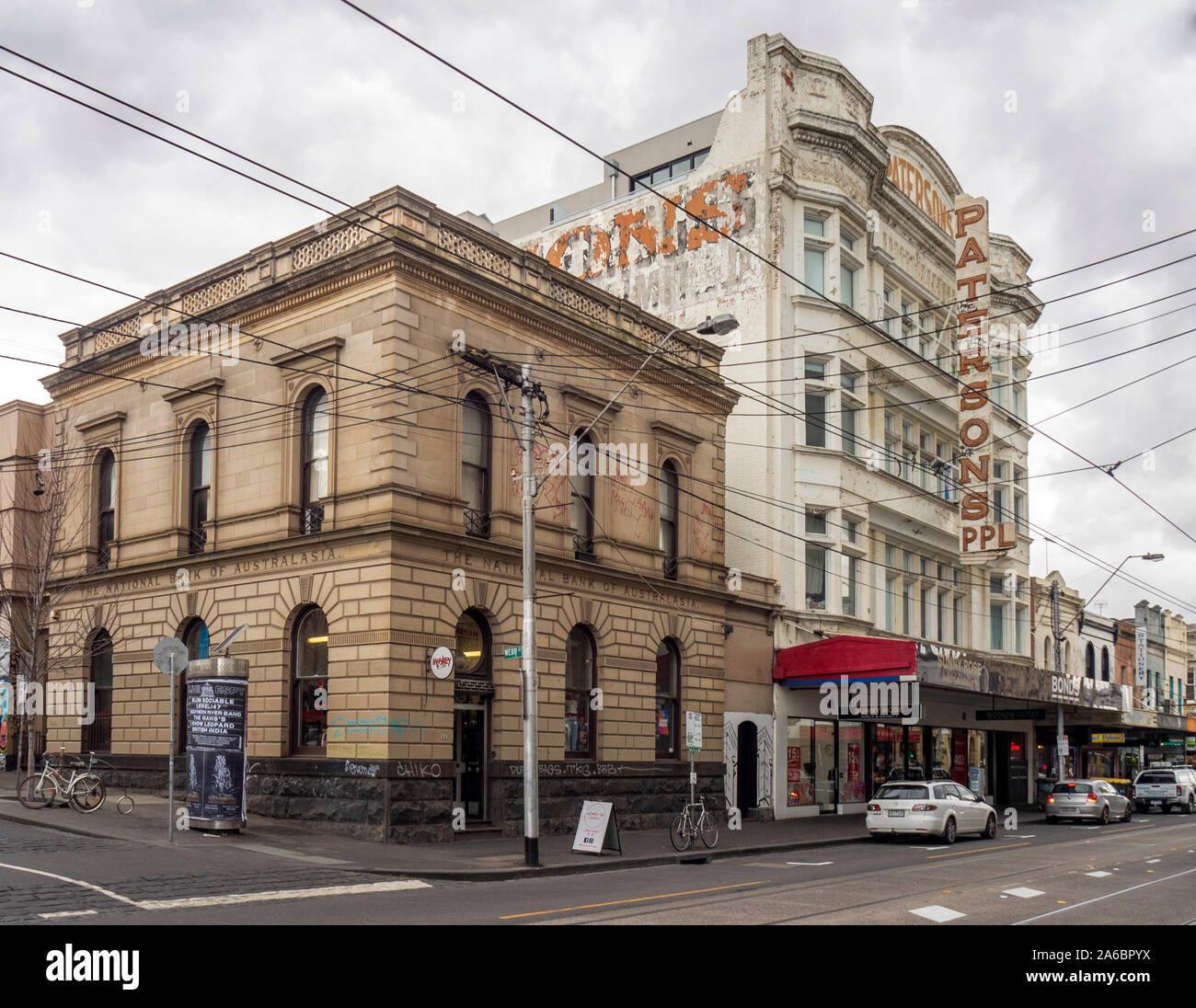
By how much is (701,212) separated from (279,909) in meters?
29.4

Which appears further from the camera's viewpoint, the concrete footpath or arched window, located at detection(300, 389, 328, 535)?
arched window, located at detection(300, 389, 328, 535)

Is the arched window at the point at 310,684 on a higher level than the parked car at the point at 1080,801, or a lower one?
higher

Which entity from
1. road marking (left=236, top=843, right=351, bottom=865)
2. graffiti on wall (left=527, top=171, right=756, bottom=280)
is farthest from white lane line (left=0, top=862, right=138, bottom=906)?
graffiti on wall (left=527, top=171, right=756, bottom=280)

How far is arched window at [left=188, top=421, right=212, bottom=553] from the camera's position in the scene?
27469 mm

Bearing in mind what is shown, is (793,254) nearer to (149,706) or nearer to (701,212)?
(701,212)

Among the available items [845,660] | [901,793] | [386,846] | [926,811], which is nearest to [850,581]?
[845,660]

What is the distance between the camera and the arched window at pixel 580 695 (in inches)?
1067

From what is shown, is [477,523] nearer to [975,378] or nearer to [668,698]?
[668,698]

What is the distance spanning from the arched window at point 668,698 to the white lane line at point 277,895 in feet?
43.8

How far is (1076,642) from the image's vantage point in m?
62.0

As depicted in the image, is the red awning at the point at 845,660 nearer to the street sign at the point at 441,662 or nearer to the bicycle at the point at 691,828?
the bicycle at the point at 691,828

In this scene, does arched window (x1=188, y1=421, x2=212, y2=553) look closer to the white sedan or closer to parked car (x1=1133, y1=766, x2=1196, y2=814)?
the white sedan

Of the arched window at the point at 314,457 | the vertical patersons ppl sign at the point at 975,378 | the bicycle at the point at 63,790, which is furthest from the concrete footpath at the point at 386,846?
the vertical patersons ppl sign at the point at 975,378

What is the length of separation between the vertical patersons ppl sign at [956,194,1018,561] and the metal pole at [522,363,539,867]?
81.1ft
